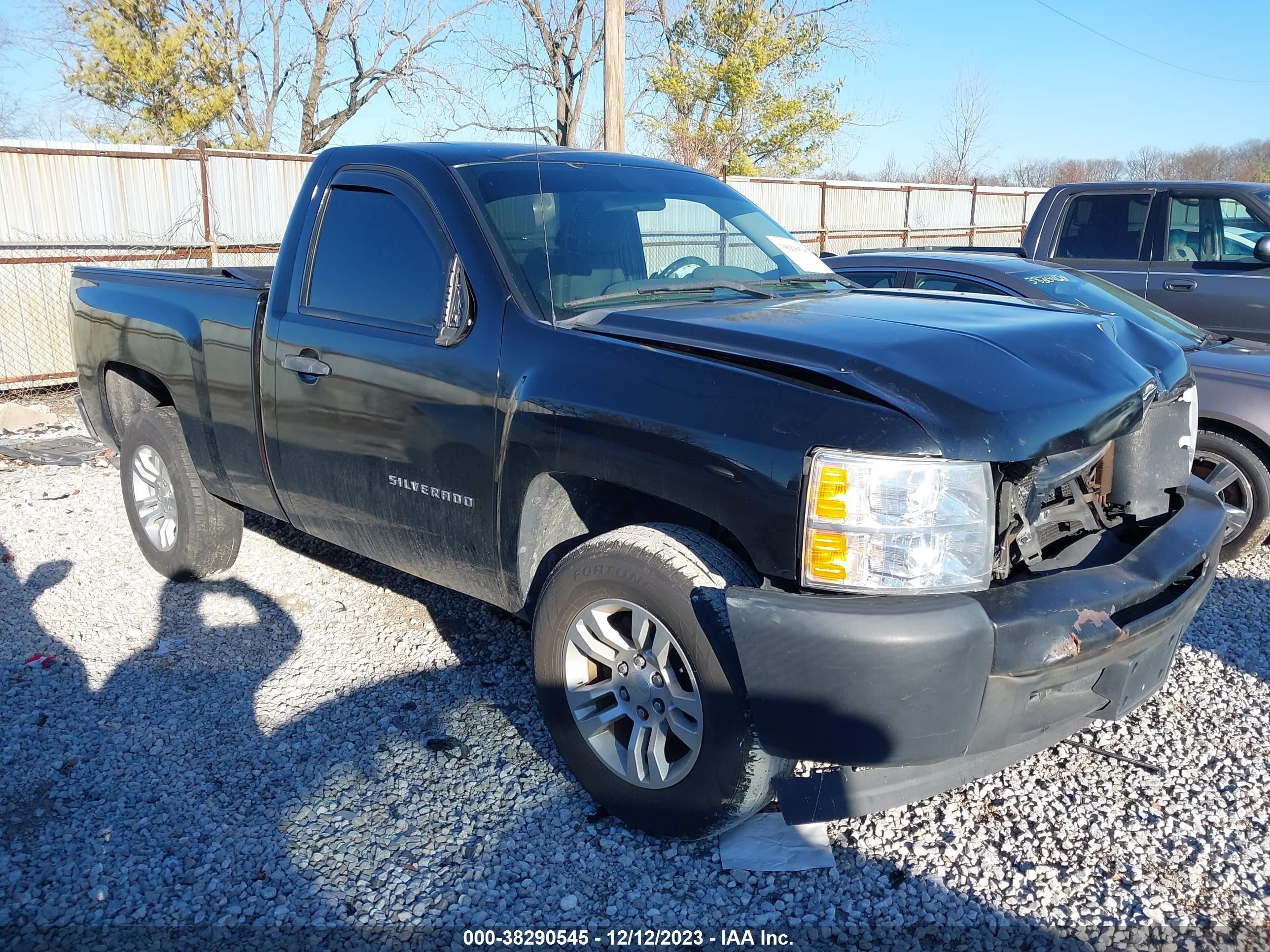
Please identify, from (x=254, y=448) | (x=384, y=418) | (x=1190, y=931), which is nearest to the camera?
(x=1190, y=931)

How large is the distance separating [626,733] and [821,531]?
1.04 m

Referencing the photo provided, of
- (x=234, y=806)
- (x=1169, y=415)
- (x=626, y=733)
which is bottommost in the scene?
(x=234, y=806)

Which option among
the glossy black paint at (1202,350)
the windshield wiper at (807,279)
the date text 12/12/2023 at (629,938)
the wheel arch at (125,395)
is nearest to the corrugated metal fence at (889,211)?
the glossy black paint at (1202,350)

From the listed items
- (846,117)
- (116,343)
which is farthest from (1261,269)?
(846,117)

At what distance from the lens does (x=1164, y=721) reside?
3715 mm

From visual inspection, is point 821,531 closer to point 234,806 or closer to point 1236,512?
point 234,806

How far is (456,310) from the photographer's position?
3340mm

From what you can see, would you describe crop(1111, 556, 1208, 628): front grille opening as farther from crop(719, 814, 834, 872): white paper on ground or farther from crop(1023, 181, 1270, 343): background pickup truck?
crop(1023, 181, 1270, 343): background pickup truck

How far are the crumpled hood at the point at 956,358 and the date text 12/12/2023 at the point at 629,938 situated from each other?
4.39 ft

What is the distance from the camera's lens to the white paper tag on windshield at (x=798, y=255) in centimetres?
407

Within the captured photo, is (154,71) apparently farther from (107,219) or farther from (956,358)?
(956,358)

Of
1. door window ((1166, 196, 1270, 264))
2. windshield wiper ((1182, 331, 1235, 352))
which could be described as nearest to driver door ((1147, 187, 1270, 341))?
door window ((1166, 196, 1270, 264))

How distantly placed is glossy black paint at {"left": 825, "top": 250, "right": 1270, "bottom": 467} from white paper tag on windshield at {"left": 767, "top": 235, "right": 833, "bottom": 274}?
1763 millimetres

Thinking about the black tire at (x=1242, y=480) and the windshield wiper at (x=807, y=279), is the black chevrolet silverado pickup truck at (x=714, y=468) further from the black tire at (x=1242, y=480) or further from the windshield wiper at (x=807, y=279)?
the black tire at (x=1242, y=480)
